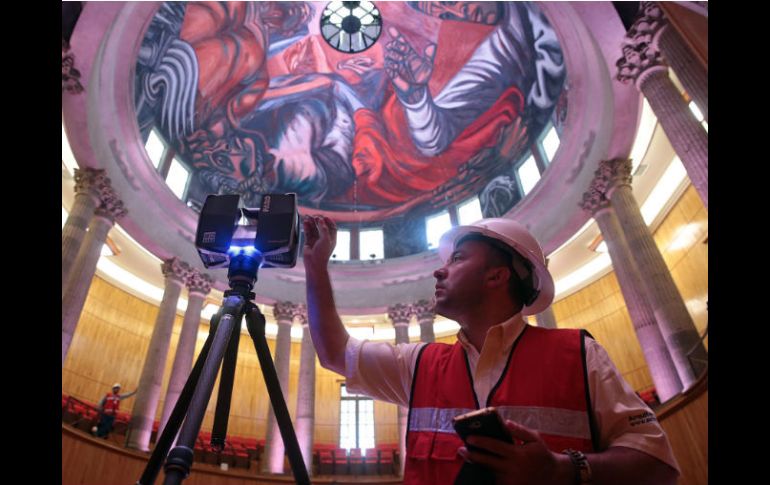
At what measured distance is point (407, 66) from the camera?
1725 centimetres

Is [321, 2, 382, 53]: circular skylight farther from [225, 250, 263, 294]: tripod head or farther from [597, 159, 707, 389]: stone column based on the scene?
[225, 250, 263, 294]: tripod head

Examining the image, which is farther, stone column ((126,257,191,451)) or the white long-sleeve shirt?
stone column ((126,257,191,451))

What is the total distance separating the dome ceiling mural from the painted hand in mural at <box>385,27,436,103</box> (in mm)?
37

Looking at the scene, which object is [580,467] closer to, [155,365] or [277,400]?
[277,400]

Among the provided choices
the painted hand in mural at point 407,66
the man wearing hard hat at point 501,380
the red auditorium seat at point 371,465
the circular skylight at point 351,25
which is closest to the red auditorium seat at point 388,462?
the red auditorium seat at point 371,465

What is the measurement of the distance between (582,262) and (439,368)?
15.6 m

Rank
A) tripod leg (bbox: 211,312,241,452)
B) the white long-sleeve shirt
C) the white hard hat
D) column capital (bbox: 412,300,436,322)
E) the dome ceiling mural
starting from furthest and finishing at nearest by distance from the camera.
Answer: column capital (bbox: 412,300,436,322), the dome ceiling mural, the white hard hat, tripod leg (bbox: 211,312,241,452), the white long-sleeve shirt

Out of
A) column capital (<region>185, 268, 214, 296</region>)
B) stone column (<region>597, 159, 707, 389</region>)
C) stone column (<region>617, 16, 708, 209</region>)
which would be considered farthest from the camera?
column capital (<region>185, 268, 214, 296</region>)

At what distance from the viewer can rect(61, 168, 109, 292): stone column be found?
10.4 m

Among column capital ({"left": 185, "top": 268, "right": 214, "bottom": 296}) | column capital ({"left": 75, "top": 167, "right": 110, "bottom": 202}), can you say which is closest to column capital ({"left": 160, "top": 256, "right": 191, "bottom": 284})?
column capital ({"left": 185, "top": 268, "right": 214, "bottom": 296})

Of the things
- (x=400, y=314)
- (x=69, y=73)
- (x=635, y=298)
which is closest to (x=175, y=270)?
(x=69, y=73)

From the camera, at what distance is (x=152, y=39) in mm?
13367

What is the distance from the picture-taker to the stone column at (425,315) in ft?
52.0

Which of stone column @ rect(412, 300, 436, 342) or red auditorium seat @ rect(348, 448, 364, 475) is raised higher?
stone column @ rect(412, 300, 436, 342)
